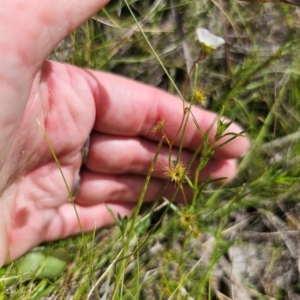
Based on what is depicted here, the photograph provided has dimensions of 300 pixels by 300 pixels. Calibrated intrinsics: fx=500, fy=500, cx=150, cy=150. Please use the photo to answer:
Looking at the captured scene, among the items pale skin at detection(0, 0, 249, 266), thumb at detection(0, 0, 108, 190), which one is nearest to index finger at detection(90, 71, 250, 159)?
pale skin at detection(0, 0, 249, 266)

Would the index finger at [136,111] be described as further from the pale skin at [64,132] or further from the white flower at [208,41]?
the white flower at [208,41]

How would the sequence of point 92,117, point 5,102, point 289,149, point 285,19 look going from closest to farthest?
1. point 5,102
2. point 92,117
3. point 289,149
4. point 285,19

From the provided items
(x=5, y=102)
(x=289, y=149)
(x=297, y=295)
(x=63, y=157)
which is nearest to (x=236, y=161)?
(x=289, y=149)

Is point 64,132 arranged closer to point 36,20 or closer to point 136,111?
point 136,111

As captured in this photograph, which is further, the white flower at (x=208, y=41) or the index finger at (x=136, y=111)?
the index finger at (x=136, y=111)

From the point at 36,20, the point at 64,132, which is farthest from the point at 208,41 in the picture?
the point at 64,132

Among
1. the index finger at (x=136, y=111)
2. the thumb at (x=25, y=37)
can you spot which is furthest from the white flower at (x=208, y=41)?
the index finger at (x=136, y=111)

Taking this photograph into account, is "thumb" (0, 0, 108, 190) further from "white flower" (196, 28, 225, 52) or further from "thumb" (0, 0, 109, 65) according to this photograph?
"white flower" (196, 28, 225, 52)

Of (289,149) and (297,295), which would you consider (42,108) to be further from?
(297,295)
